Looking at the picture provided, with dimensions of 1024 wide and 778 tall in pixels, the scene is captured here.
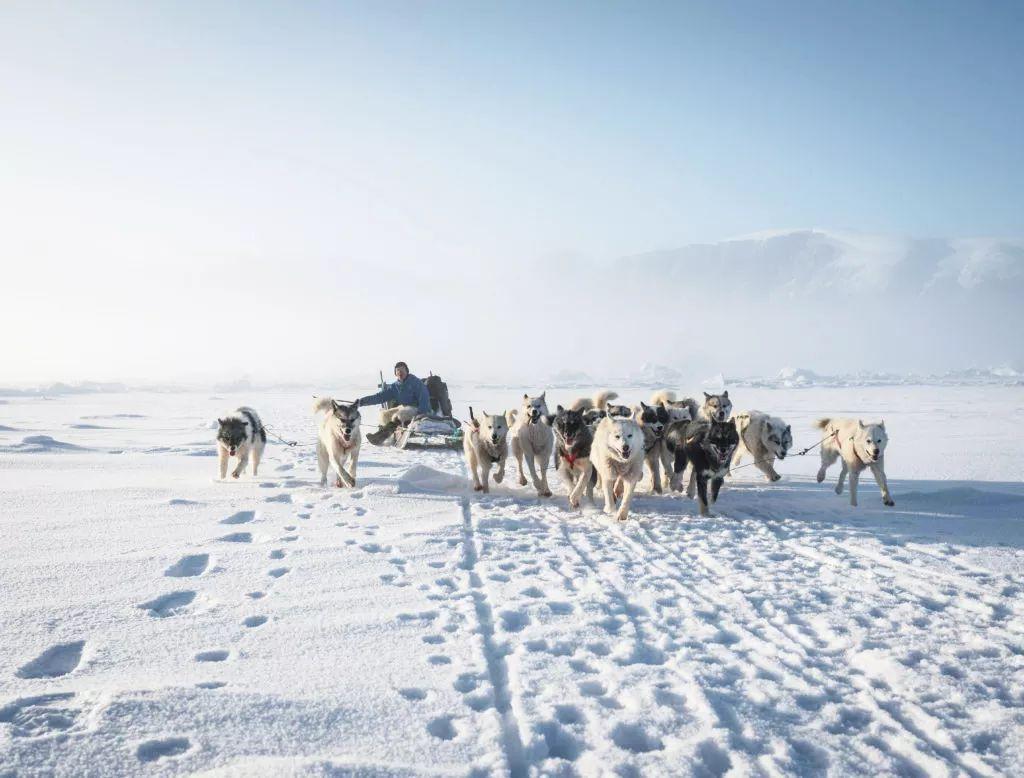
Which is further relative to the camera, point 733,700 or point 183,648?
point 183,648

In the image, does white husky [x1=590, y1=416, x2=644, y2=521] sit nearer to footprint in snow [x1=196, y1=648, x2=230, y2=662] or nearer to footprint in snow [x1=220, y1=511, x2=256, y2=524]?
footprint in snow [x1=220, y1=511, x2=256, y2=524]

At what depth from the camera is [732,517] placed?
666 centimetres

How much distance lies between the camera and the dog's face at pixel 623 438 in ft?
20.8

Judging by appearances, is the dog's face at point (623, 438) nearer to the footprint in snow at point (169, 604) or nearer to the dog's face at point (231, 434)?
the footprint in snow at point (169, 604)

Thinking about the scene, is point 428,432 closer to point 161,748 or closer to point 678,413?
point 678,413

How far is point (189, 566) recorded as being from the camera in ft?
14.1

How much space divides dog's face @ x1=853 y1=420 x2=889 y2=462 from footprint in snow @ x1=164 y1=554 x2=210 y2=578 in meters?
7.22

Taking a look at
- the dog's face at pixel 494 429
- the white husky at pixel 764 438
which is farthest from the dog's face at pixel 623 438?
the white husky at pixel 764 438

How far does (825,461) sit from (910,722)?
7.18 m

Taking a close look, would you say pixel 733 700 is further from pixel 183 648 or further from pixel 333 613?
pixel 183 648

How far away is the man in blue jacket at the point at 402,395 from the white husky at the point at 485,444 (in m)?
4.86

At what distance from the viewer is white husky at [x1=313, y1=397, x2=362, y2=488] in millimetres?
7664

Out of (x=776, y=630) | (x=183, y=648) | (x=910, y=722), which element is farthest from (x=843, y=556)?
(x=183, y=648)

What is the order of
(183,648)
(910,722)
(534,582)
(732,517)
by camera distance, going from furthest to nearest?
(732,517)
(534,582)
(183,648)
(910,722)
